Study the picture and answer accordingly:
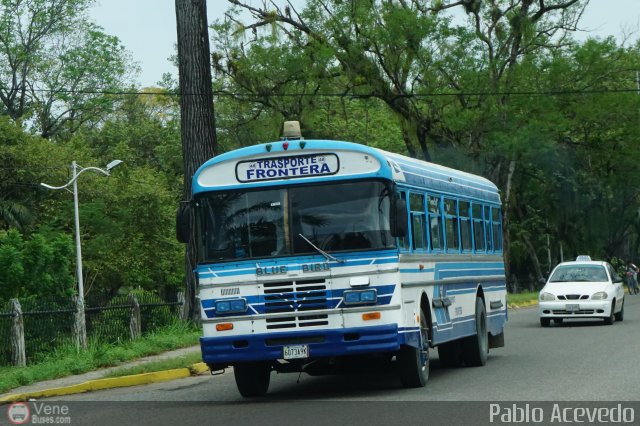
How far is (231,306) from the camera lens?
14703 mm

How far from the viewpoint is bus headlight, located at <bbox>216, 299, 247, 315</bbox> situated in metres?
14.6

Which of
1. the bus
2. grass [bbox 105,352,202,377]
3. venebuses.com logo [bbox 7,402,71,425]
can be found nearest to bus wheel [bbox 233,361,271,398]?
the bus

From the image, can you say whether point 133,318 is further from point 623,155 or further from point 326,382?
point 623,155

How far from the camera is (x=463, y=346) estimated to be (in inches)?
768

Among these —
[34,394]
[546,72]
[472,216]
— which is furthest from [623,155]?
[34,394]

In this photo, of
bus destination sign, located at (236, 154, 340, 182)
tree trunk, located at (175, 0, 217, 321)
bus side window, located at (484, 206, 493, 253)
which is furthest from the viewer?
tree trunk, located at (175, 0, 217, 321)

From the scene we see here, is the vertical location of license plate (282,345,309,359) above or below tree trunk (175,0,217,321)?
below

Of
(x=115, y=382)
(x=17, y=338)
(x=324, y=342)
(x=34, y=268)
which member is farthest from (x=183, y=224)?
(x=34, y=268)

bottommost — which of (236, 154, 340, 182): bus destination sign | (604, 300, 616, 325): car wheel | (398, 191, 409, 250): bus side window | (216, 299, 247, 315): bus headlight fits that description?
(604, 300, 616, 325): car wheel

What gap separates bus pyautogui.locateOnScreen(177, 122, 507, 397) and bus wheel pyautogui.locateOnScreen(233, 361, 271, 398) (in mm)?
18

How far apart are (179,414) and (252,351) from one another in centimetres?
136

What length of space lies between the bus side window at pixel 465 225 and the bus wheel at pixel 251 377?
4515 millimetres

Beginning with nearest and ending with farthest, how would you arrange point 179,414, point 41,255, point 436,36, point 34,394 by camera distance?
point 179,414 → point 34,394 → point 41,255 → point 436,36

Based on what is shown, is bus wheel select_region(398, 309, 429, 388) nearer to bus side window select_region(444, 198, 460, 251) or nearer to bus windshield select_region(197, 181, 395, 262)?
bus windshield select_region(197, 181, 395, 262)
